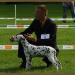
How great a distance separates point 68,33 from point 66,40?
1.86 meters

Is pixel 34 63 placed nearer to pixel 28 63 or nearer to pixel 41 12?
pixel 28 63

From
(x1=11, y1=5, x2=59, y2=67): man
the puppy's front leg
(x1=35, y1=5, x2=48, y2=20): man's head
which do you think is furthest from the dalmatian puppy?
(x1=35, y1=5, x2=48, y2=20): man's head

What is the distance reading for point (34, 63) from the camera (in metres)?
7.16

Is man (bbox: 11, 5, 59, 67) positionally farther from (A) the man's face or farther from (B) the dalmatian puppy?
(A) the man's face

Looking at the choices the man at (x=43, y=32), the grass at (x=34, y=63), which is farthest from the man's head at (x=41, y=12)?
the grass at (x=34, y=63)

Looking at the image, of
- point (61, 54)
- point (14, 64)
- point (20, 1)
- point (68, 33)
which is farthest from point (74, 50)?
point (20, 1)

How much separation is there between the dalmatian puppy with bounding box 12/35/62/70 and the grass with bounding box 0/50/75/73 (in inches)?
5.3

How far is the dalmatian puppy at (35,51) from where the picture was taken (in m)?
6.25

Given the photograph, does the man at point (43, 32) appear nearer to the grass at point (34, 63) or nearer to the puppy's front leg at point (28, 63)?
the puppy's front leg at point (28, 63)

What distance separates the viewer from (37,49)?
6.30 m

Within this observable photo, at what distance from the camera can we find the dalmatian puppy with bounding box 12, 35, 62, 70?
625cm

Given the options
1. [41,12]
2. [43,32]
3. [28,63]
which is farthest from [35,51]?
[41,12]

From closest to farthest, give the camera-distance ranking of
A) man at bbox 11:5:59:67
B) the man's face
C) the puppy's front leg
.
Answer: the man's face < man at bbox 11:5:59:67 < the puppy's front leg

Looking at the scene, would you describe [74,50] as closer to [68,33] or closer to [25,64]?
[25,64]
